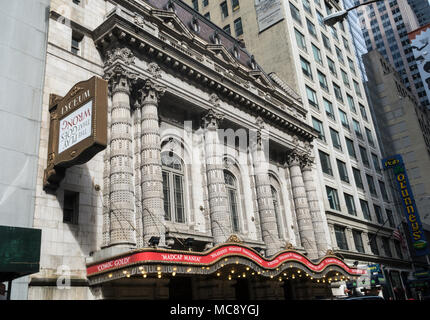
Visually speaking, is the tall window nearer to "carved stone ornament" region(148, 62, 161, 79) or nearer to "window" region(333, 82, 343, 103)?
"window" region(333, 82, 343, 103)

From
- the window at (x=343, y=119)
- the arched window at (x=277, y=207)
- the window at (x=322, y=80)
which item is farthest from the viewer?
the window at (x=343, y=119)

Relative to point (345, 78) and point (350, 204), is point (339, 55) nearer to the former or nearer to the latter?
point (345, 78)

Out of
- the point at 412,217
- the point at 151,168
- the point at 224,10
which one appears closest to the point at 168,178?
the point at 151,168

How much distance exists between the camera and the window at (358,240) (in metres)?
39.6

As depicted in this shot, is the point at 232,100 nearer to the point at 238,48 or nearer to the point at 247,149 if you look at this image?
the point at 247,149

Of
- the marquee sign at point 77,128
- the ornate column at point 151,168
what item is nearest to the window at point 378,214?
the ornate column at point 151,168

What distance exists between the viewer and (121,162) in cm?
1942

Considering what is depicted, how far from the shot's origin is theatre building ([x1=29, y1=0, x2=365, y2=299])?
17.4m

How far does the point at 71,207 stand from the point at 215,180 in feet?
31.2

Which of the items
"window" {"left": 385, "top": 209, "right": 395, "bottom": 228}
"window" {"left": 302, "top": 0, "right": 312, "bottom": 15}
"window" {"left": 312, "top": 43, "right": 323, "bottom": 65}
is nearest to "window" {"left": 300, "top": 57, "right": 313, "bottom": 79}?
"window" {"left": 312, "top": 43, "right": 323, "bottom": 65}

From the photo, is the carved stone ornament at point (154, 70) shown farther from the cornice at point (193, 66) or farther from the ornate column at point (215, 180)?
the ornate column at point (215, 180)

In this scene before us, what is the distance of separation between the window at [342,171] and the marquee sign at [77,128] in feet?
105

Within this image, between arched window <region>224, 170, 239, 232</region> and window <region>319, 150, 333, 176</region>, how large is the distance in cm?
1402
